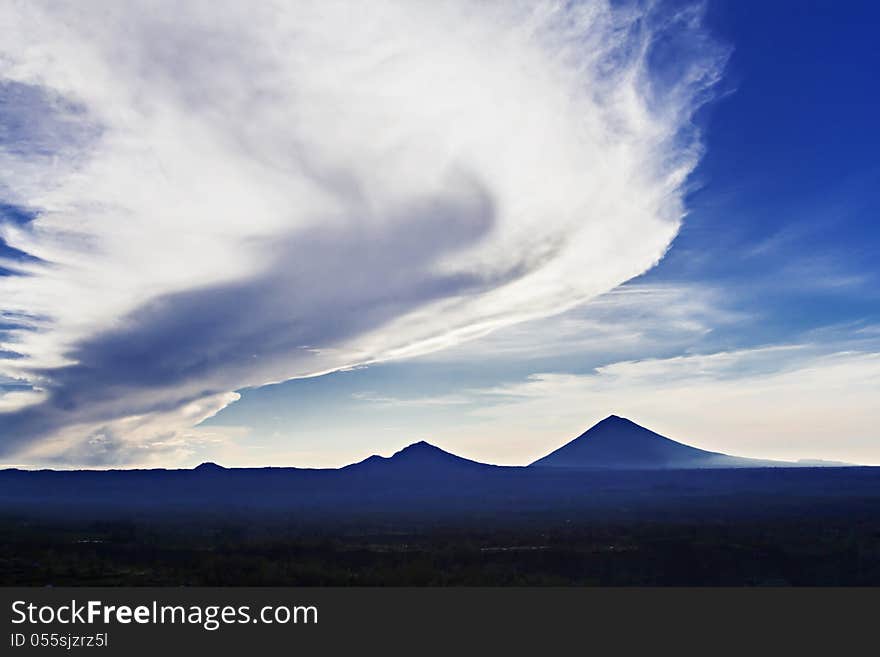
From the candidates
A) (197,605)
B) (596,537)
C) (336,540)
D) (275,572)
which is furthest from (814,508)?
(197,605)

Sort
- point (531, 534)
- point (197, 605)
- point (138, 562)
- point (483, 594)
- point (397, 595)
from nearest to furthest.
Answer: point (197, 605)
point (397, 595)
point (483, 594)
point (138, 562)
point (531, 534)

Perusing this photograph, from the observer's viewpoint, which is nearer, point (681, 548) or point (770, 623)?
point (770, 623)

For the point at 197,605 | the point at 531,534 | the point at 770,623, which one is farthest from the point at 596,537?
the point at 197,605

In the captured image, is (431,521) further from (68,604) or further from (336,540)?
(68,604)

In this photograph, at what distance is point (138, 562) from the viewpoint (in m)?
70.5

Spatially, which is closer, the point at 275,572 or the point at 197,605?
the point at 197,605

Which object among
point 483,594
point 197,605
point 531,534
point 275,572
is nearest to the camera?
point 197,605

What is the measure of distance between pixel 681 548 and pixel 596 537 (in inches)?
486

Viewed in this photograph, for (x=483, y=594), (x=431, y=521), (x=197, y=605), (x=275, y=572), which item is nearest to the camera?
(x=197, y=605)

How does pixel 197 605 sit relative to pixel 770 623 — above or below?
above

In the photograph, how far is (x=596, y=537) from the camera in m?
83.2

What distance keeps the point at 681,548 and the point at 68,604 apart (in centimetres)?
5642

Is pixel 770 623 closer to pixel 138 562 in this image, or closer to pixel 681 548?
pixel 681 548

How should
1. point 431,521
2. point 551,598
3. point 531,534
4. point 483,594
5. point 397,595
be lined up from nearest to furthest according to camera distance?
point 397,595, point 551,598, point 483,594, point 531,534, point 431,521
